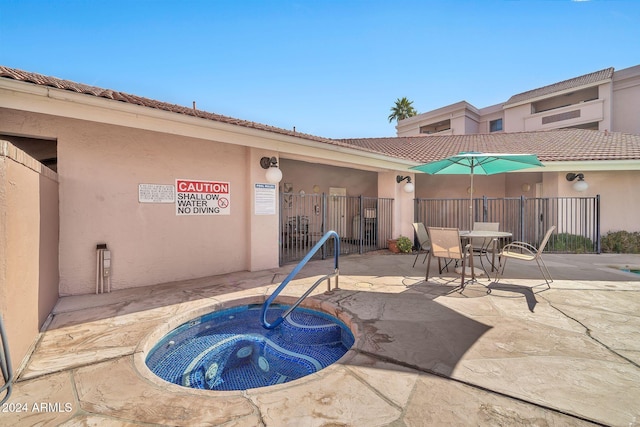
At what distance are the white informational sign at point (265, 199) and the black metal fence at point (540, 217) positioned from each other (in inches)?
233

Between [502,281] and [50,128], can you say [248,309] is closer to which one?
[50,128]

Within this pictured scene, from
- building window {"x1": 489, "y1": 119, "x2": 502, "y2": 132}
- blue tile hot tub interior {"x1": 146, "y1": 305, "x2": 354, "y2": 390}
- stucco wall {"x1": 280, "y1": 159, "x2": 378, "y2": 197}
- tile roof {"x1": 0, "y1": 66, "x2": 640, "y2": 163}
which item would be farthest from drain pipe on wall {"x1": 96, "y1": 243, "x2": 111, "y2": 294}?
building window {"x1": 489, "y1": 119, "x2": 502, "y2": 132}

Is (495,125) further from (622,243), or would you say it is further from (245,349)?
(245,349)

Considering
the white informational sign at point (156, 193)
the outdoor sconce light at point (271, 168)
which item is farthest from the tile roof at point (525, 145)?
the white informational sign at point (156, 193)

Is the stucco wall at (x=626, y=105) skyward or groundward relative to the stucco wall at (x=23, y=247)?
skyward

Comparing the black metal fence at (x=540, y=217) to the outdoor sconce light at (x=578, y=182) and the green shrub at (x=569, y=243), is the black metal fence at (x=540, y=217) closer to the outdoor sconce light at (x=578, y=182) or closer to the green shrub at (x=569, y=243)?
the green shrub at (x=569, y=243)

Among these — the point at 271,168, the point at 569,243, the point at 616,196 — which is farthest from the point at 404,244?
the point at 616,196

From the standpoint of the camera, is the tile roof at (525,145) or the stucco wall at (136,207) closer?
the stucco wall at (136,207)

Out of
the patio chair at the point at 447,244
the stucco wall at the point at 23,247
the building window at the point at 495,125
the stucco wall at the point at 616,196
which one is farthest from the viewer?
the building window at the point at 495,125

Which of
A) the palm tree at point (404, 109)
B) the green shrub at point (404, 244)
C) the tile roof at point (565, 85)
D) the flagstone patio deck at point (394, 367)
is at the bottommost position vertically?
the flagstone patio deck at point (394, 367)

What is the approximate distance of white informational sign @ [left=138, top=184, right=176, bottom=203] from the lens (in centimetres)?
562

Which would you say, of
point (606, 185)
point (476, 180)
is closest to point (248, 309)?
point (476, 180)

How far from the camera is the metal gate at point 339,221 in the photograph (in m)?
10.8

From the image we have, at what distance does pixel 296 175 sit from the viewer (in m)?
12.5
